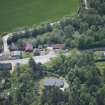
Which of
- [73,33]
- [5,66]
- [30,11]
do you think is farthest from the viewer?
[30,11]

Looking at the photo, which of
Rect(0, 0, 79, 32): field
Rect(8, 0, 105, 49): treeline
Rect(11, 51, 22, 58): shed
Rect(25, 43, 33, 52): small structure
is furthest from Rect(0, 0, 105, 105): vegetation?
Rect(0, 0, 79, 32): field

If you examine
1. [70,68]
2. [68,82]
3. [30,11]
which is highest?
[30,11]

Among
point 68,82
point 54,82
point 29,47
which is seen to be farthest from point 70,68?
point 29,47

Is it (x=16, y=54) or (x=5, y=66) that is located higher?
(x=16, y=54)

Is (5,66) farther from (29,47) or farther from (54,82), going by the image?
(54,82)

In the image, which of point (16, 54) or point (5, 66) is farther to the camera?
point (16, 54)

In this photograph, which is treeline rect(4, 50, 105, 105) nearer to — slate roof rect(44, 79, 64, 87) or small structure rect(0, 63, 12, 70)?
slate roof rect(44, 79, 64, 87)

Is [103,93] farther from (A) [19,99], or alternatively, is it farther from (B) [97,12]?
(B) [97,12]

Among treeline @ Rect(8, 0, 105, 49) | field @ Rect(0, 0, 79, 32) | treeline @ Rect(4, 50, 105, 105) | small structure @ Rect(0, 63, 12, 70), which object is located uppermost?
field @ Rect(0, 0, 79, 32)
